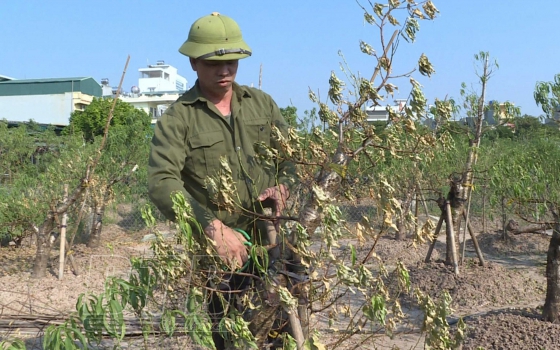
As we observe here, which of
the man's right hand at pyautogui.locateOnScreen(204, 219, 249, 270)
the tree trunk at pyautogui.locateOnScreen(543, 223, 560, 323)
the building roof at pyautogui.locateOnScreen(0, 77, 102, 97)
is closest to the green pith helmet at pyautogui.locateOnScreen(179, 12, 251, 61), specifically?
the man's right hand at pyautogui.locateOnScreen(204, 219, 249, 270)

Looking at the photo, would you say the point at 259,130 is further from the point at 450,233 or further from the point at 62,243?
the point at 62,243

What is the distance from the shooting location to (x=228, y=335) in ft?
6.82

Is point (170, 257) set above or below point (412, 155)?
below

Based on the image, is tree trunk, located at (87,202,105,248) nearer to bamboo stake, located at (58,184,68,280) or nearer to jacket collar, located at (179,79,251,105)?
bamboo stake, located at (58,184,68,280)

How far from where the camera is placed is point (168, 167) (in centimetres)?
237

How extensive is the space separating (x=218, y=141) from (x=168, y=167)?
425mm

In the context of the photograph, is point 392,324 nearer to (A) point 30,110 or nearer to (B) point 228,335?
(B) point 228,335

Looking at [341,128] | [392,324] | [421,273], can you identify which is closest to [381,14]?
[341,128]

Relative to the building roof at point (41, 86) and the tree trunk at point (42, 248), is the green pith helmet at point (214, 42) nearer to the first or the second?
the tree trunk at point (42, 248)

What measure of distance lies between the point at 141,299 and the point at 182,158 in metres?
0.83

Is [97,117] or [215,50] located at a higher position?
[215,50]

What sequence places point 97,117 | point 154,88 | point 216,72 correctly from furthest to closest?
point 154,88, point 97,117, point 216,72

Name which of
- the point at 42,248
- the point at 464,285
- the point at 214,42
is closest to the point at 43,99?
the point at 42,248

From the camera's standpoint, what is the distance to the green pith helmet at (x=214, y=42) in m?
2.41
